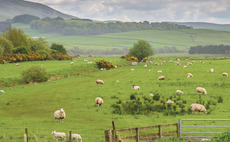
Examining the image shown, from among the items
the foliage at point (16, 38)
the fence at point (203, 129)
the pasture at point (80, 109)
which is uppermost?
the foliage at point (16, 38)

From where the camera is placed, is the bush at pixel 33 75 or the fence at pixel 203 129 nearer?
the fence at pixel 203 129

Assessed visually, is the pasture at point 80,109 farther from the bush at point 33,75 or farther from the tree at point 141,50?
the tree at point 141,50

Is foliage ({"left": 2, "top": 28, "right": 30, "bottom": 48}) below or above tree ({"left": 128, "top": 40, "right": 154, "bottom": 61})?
above

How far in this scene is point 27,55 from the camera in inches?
3617

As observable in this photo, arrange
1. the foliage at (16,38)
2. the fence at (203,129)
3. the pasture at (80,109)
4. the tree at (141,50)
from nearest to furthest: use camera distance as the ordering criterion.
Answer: the fence at (203,129), the pasture at (80,109), the foliage at (16,38), the tree at (141,50)

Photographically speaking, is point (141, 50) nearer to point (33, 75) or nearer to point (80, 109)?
point (33, 75)

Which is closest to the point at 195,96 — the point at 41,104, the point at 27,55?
the point at 41,104

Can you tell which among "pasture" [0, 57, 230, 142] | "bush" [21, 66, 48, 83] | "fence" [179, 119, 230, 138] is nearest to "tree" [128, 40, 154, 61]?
"bush" [21, 66, 48, 83]

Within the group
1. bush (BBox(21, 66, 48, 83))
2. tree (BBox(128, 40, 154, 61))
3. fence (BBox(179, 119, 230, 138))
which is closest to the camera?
fence (BBox(179, 119, 230, 138))

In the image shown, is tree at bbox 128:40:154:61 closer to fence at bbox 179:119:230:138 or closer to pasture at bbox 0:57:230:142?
pasture at bbox 0:57:230:142

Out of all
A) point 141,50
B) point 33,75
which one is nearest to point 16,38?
point 141,50

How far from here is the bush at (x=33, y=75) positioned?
193ft

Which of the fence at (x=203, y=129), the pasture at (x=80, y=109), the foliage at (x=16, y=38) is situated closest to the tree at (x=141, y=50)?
the foliage at (x=16, y=38)

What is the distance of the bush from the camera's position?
58.9 meters
